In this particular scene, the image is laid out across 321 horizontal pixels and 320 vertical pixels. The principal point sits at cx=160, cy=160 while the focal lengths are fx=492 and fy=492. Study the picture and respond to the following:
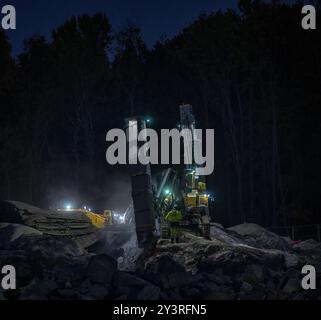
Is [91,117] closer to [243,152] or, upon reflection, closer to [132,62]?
[132,62]

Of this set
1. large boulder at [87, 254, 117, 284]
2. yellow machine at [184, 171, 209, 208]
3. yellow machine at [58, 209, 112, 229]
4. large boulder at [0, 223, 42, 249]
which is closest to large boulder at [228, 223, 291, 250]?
yellow machine at [184, 171, 209, 208]

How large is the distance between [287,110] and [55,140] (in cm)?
2423

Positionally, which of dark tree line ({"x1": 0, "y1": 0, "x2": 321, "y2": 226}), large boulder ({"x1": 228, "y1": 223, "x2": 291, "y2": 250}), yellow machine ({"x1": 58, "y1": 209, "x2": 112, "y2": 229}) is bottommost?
large boulder ({"x1": 228, "y1": 223, "x2": 291, "y2": 250})

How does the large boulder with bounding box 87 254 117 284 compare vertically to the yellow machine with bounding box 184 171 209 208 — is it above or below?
below

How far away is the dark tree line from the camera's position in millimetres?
40344

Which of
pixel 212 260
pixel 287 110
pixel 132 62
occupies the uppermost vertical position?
pixel 132 62

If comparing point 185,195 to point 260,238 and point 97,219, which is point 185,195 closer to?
point 260,238

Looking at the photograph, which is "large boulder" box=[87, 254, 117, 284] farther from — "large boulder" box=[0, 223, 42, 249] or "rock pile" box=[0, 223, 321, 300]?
"large boulder" box=[0, 223, 42, 249]

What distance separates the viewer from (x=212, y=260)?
15227mm

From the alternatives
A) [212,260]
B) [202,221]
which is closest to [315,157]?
[202,221]

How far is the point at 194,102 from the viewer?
160 ft

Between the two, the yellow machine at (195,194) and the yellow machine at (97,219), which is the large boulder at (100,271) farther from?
the yellow machine at (97,219)

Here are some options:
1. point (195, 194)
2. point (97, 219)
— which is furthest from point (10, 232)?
point (97, 219)

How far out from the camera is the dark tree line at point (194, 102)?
1588 inches
